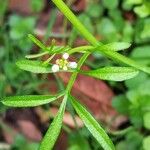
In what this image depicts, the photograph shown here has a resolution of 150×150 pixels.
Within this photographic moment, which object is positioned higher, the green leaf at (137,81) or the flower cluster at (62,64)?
the flower cluster at (62,64)

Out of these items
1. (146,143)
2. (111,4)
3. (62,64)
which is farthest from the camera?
(111,4)

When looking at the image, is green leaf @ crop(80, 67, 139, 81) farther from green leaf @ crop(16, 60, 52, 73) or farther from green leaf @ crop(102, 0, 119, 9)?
green leaf @ crop(102, 0, 119, 9)

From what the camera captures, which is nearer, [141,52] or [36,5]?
[141,52]

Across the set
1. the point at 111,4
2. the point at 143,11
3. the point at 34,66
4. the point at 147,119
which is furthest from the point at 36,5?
the point at 34,66

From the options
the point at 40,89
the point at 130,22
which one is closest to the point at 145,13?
the point at 130,22

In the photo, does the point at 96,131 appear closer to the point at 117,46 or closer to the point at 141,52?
the point at 117,46

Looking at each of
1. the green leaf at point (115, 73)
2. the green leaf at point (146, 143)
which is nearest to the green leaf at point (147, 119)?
the green leaf at point (146, 143)

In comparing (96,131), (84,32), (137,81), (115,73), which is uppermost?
(84,32)

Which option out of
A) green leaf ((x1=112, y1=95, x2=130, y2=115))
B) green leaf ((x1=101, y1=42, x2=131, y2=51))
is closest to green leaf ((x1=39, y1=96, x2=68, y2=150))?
green leaf ((x1=101, y1=42, x2=131, y2=51))

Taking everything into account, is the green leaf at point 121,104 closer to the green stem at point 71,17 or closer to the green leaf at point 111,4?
the green leaf at point 111,4
